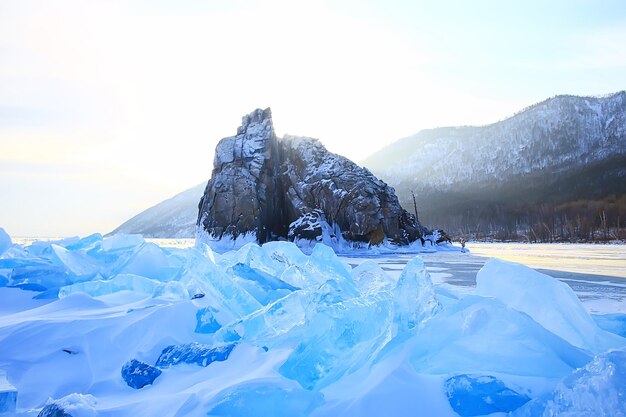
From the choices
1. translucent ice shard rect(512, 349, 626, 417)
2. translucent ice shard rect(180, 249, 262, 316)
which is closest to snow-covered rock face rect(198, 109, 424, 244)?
translucent ice shard rect(180, 249, 262, 316)

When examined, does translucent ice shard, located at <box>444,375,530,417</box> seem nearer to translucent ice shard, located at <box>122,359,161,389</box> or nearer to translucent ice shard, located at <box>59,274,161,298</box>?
translucent ice shard, located at <box>122,359,161,389</box>

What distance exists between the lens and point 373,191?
3141 cm

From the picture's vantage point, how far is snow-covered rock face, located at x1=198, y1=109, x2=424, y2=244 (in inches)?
1209

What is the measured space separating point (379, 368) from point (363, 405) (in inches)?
11.6

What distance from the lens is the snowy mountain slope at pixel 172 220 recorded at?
112375mm

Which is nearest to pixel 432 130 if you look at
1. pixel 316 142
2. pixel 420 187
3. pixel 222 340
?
pixel 420 187

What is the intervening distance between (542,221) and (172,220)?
344ft

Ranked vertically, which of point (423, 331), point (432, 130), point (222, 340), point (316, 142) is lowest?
point (222, 340)

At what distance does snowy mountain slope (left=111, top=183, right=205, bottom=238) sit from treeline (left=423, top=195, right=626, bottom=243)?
197 feet

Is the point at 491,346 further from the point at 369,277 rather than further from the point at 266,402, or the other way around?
the point at 369,277

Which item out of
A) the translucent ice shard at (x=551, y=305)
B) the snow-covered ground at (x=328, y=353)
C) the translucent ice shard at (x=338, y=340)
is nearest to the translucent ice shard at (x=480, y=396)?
the snow-covered ground at (x=328, y=353)

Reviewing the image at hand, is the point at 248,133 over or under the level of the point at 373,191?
over

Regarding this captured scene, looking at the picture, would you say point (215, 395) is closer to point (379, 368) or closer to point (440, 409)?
point (379, 368)

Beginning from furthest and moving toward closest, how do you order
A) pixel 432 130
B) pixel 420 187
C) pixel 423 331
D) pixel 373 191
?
pixel 432 130, pixel 420 187, pixel 373 191, pixel 423 331
